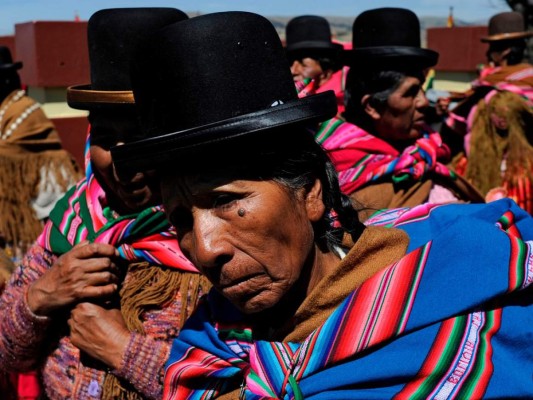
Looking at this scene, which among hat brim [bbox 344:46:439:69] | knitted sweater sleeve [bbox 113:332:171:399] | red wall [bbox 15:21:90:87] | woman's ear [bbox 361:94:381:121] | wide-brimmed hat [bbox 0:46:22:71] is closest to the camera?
knitted sweater sleeve [bbox 113:332:171:399]

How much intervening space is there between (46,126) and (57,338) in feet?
11.6

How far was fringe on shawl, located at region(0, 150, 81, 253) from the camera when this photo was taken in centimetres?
548

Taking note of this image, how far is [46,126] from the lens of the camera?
5930 mm

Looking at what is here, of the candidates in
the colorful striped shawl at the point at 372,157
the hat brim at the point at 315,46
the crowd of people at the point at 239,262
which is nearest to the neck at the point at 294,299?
the crowd of people at the point at 239,262

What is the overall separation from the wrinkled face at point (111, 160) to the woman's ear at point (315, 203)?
801mm

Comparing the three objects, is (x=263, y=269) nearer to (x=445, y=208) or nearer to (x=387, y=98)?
(x=445, y=208)

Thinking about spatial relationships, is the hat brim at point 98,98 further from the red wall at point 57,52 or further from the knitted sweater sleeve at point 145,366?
the red wall at point 57,52

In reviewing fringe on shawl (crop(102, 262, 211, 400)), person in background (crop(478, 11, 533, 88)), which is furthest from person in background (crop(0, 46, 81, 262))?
person in background (crop(478, 11, 533, 88))

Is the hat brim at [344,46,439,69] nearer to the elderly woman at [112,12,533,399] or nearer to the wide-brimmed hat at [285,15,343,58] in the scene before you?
the elderly woman at [112,12,533,399]

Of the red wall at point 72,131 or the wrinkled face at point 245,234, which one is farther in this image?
the red wall at point 72,131

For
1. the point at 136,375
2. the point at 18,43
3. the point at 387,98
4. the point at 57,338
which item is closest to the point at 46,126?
the point at 18,43

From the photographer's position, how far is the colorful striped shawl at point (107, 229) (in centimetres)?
258

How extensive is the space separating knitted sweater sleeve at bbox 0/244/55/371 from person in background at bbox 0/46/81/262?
263 centimetres

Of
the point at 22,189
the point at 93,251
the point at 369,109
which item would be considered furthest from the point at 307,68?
the point at 93,251
